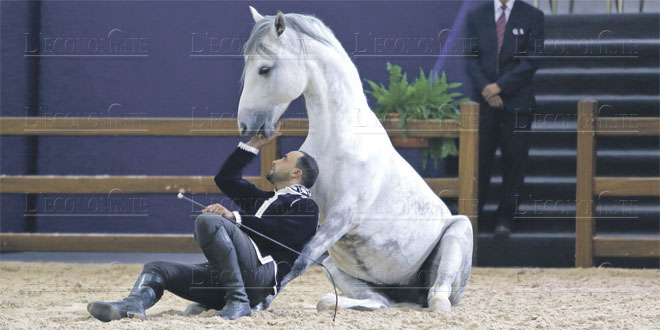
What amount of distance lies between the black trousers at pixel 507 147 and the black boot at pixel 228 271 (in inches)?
121

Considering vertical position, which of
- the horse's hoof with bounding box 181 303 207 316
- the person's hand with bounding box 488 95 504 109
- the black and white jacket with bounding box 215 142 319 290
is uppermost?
the person's hand with bounding box 488 95 504 109

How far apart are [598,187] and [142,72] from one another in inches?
157

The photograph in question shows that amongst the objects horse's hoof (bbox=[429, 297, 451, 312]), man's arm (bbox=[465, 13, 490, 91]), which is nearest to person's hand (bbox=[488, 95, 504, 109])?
man's arm (bbox=[465, 13, 490, 91])

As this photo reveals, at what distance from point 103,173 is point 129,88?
0.79 metres

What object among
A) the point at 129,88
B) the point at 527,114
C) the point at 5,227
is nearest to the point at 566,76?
the point at 527,114

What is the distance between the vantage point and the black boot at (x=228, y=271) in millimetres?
3109

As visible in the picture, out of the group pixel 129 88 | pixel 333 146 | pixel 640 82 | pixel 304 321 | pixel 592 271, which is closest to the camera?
pixel 304 321

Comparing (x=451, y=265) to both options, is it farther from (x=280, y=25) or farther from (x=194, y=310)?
(x=280, y=25)

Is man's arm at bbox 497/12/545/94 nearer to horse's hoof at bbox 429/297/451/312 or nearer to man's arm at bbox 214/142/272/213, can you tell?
horse's hoof at bbox 429/297/451/312

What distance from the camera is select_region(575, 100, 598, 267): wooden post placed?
574cm

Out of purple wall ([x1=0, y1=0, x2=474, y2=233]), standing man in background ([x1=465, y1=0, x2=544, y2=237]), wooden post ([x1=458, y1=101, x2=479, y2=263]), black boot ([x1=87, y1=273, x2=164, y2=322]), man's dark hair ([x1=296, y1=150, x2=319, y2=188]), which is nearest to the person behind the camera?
black boot ([x1=87, y1=273, x2=164, y2=322])

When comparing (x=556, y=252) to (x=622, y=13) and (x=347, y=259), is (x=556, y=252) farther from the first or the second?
(x=347, y=259)

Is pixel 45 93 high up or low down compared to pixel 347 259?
up

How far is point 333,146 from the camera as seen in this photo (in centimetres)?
354
